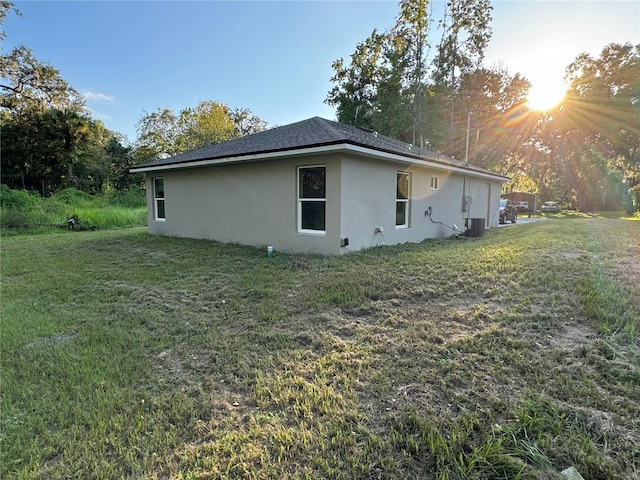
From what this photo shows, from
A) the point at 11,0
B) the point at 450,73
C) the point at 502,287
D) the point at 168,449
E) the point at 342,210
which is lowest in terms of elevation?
the point at 168,449

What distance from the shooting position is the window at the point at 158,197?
37.8 feet

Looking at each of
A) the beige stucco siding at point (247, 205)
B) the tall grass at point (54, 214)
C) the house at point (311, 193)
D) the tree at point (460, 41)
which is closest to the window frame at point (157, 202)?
the house at point (311, 193)

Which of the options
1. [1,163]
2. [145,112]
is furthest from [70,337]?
[145,112]

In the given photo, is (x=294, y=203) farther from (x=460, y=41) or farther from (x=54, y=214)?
(x=460, y=41)

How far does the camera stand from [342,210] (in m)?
7.10

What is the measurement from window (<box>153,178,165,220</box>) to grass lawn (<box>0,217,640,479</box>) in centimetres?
631

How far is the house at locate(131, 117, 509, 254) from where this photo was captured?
721 cm

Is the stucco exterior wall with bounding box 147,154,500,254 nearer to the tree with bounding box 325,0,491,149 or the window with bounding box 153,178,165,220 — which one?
the window with bounding box 153,178,165,220

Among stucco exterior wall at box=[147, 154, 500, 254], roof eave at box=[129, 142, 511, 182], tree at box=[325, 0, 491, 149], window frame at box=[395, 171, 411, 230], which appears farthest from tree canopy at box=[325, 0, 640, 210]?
window frame at box=[395, 171, 411, 230]

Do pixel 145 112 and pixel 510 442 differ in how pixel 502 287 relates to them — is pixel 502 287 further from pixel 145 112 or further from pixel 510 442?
pixel 145 112

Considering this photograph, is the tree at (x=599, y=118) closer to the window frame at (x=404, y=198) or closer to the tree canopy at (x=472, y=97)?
the tree canopy at (x=472, y=97)

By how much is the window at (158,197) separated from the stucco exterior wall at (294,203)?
0.18 metres

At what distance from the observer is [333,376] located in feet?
9.02

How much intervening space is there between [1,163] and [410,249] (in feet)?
93.0
